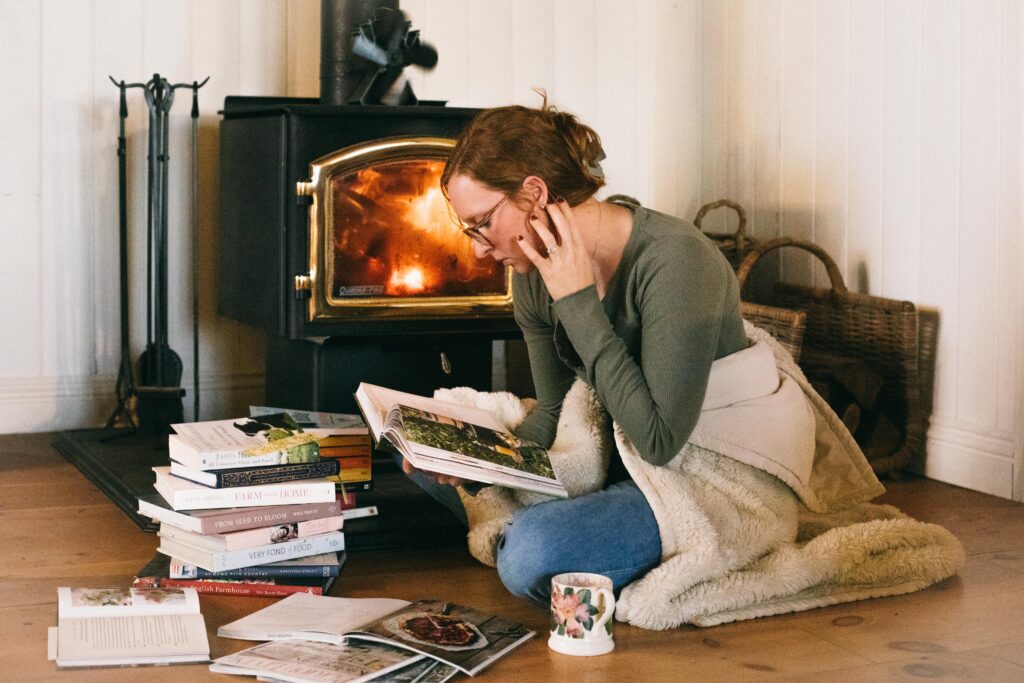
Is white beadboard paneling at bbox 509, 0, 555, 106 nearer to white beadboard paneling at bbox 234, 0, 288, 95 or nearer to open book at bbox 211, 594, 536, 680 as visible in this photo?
white beadboard paneling at bbox 234, 0, 288, 95

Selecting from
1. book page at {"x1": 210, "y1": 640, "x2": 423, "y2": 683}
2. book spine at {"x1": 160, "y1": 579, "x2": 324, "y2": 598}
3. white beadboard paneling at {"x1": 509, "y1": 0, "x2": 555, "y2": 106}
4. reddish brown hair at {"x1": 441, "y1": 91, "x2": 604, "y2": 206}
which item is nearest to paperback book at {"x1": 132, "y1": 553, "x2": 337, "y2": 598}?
book spine at {"x1": 160, "y1": 579, "x2": 324, "y2": 598}

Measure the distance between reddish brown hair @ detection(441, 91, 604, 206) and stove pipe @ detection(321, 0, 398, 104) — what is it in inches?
51.5

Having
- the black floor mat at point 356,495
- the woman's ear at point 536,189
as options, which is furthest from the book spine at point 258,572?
the woman's ear at point 536,189

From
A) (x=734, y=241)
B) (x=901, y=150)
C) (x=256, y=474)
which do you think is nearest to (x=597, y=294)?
(x=256, y=474)

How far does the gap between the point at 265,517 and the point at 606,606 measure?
0.61 m

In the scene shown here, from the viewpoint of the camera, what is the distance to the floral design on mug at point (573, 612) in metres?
1.71

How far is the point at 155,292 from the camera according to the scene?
3.39 metres

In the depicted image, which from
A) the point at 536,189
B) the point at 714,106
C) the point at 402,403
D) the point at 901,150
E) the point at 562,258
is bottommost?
the point at 402,403

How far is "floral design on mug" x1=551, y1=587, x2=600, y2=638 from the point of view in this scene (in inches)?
67.3

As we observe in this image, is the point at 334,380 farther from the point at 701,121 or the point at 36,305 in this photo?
the point at 701,121

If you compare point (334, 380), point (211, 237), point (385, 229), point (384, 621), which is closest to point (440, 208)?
point (385, 229)

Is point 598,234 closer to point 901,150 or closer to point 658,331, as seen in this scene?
point 658,331

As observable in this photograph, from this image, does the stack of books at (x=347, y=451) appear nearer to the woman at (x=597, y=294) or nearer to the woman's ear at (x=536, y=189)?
the woman at (x=597, y=294)

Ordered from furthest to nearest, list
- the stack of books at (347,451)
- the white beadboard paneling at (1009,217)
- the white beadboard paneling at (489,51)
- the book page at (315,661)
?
the white beadboard paneling at (489,51) → the white beadboard paneling at (1009,217) → the stack of books at (347,451) → the book page at (315,661)
